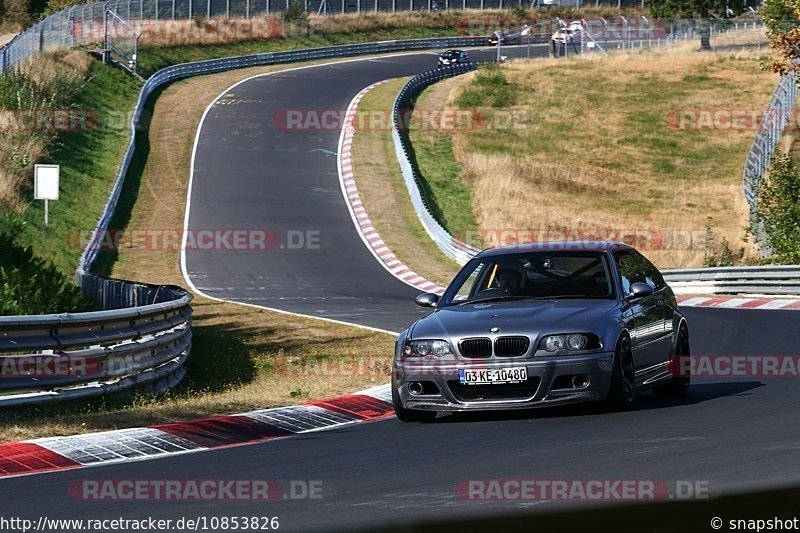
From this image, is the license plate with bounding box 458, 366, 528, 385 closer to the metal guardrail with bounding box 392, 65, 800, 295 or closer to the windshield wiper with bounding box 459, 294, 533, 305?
the windshield wiper with bounding box 459, 294, 533, 305

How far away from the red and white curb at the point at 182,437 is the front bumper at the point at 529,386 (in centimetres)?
124

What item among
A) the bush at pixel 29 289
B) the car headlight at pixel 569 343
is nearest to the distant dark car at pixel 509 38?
the bush at pixel 29 289

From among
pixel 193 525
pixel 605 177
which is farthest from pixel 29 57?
pixel 193 525

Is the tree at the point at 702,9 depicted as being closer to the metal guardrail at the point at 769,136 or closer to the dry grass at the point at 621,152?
the dry grass at the point at 621,152

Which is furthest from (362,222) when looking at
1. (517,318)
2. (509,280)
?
(517,318)

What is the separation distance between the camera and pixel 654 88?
212 ft

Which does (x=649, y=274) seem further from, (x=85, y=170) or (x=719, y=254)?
(x=85, y=170)

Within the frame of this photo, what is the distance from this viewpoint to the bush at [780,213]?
3356 centimetres

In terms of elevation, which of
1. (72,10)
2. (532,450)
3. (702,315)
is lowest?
(702,315)

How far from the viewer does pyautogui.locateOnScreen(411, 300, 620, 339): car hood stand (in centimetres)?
1100

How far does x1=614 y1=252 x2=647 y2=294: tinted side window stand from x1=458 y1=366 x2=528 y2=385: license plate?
1.67 metres

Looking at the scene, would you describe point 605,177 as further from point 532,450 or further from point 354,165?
point 532,450

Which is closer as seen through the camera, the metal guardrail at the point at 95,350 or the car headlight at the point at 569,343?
the car headlight at the point at 569,343

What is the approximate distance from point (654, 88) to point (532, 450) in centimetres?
5726
